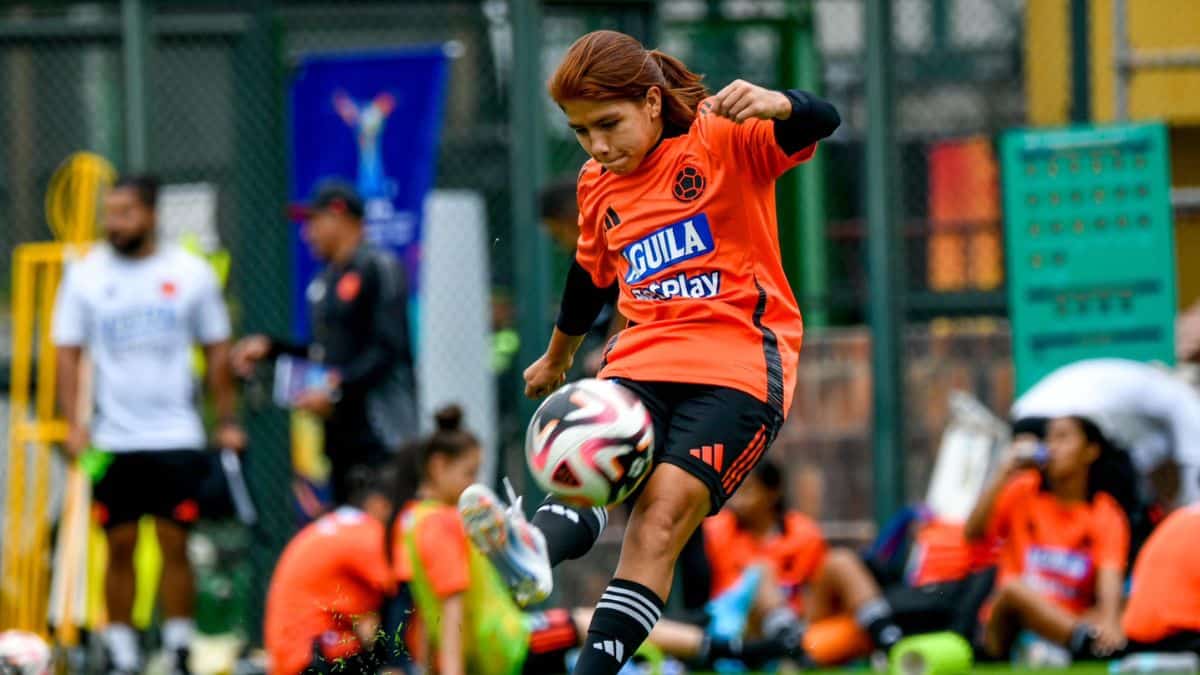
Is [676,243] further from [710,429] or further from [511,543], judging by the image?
[511,543]

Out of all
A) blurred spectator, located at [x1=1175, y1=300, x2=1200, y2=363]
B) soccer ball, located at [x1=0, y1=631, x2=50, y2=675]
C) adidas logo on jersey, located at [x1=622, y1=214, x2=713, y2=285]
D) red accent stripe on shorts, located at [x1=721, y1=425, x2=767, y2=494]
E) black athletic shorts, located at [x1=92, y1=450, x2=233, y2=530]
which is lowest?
soccer ball, located at [x1=0, y1=631, x2=50, y2=675]

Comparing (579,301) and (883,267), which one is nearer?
(579,301)

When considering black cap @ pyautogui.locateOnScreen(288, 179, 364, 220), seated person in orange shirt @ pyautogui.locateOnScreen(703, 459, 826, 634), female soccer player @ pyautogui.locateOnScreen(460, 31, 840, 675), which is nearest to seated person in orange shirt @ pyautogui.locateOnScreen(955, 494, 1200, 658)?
seated person in orange shirt @ pyautogui.locateOnScreen(703, 459, 826, 634)

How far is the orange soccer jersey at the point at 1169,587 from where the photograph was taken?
7699mm

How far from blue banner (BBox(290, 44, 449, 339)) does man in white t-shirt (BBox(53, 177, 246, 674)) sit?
0.70 m

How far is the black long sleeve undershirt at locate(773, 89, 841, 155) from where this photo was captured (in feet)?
16.9

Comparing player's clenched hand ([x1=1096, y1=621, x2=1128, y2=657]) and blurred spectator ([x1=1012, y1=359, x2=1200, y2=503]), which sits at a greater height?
blurred spectator ([x1=1012, y1=359, x2=1200, y2=503])

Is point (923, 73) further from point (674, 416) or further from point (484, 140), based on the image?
point (674, 416)

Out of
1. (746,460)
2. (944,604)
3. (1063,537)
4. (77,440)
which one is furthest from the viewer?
(77,440)

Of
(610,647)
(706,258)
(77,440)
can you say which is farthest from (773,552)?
(610,647)

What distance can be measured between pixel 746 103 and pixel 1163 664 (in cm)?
361

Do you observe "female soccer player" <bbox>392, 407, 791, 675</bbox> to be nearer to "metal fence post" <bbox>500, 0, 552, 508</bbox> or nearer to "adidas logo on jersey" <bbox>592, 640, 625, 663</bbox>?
"metal fence post" <bbox>500, 0, 552, 508</bbox>

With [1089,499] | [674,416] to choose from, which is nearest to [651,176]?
[674,416]

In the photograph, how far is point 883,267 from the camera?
9.75m
